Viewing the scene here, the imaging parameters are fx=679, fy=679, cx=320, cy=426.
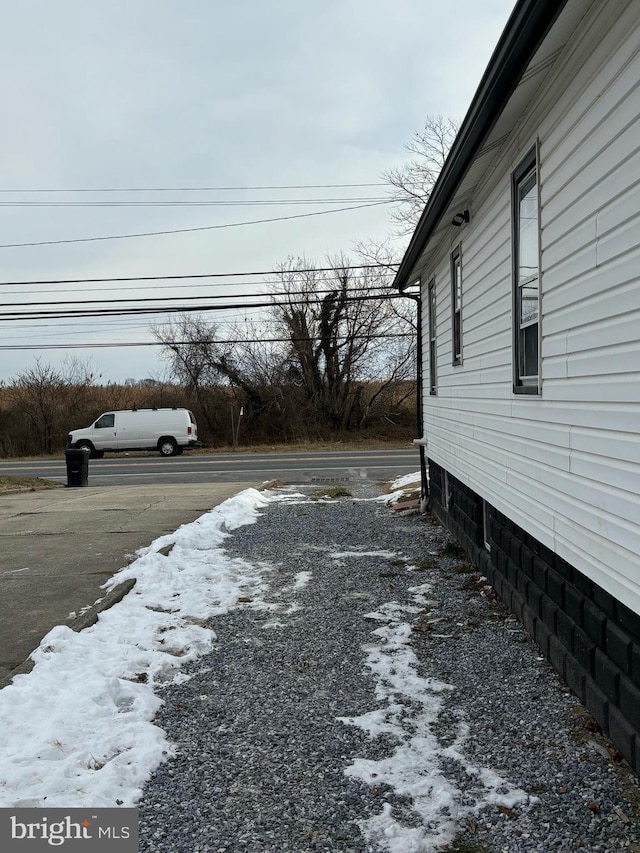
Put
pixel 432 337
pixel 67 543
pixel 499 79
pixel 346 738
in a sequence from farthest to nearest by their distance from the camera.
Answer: pixel 432 337, pixel 67 543, pixel 499 79, pixel 346 738

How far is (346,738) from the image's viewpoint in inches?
133

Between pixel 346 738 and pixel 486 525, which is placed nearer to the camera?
pixel 346 738

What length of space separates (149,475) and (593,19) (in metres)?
18.5

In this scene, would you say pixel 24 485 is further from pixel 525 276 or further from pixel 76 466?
pixel 525 276

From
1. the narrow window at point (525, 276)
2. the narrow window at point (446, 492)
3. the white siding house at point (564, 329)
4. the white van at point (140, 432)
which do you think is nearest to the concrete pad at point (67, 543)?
the white siding house at point (564, 329)

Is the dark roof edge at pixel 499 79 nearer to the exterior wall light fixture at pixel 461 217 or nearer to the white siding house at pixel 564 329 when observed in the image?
the white siding house at pixel 564 329

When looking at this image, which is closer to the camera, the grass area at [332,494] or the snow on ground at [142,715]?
the snow on ground at [142,715]

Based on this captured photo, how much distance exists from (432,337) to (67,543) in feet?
19.0

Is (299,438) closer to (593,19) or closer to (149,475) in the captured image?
(149,475)

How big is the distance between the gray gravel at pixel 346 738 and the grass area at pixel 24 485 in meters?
12.1

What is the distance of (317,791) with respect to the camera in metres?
2.91

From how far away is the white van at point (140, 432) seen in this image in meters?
27.2

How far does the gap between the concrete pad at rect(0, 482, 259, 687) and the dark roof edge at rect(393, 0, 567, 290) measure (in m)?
4.30

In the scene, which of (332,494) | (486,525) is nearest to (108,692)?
(486,525)
